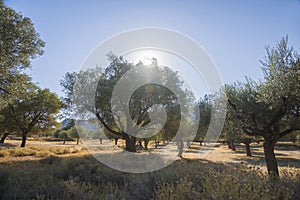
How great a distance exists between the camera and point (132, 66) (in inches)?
778

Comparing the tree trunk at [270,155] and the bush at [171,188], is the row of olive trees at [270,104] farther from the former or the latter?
the bush at [171,188]

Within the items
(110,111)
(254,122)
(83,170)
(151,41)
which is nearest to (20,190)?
(83,170)

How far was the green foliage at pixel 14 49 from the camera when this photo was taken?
11.9 metres

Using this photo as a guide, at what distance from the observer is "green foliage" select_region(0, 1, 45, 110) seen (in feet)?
39.0

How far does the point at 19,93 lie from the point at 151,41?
10.8 meters

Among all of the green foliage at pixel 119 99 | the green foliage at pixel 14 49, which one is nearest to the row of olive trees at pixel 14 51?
the green foliage at pixel 14 49

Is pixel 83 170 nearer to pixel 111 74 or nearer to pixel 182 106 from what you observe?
pixel 111 74

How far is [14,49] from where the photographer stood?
12.9 meters

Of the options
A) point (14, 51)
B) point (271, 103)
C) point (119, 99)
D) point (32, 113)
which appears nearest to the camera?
point (271, 103)

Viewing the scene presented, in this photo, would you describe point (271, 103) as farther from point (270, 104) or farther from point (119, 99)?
point (119, 99)

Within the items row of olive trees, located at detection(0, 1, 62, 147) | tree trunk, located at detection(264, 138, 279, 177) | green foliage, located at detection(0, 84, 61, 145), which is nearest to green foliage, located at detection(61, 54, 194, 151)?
row of olive trees, located at detection(0, 1, 62, 147)

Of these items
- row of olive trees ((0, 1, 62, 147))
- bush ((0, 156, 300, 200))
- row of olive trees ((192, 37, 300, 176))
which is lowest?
bush ((0, 156, 300, 200))

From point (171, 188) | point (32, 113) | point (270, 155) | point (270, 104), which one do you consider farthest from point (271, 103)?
point (32, 113)

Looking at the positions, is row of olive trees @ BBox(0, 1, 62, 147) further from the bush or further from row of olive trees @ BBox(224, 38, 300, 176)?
row of olive trees @ BBox(224, 38, 300, 176)
